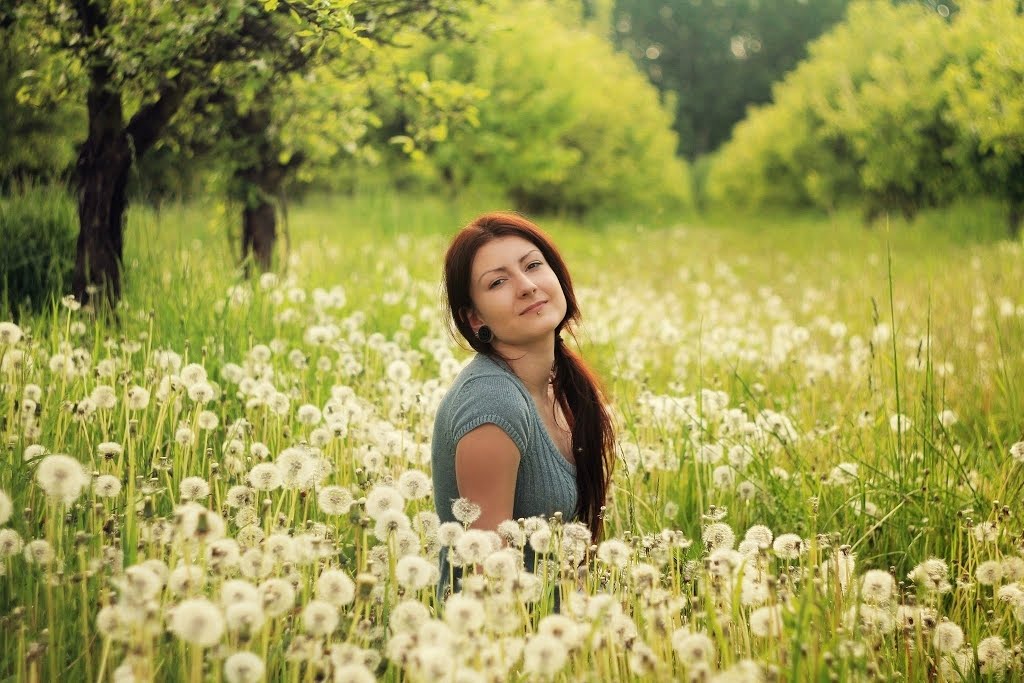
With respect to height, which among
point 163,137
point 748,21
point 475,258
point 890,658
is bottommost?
point 890,658

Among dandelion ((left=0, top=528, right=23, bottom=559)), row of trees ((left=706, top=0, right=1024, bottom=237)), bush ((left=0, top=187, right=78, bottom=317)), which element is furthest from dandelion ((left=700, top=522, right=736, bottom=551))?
row of trees ((left=706, top=0, right=1024, bottom=237))

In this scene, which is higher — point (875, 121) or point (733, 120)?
point (733, 120)

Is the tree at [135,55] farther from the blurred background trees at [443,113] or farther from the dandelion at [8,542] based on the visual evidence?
the dandelion at [8,542]

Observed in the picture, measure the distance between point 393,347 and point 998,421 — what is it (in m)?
3.27

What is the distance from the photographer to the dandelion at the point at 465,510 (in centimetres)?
233

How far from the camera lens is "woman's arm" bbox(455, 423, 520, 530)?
2588 mm

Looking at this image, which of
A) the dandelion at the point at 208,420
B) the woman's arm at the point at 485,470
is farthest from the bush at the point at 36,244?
the woman's arm at the point at 485,470

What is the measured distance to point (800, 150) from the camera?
29.1 metres

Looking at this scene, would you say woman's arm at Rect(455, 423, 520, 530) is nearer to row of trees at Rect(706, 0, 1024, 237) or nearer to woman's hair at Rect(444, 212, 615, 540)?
woman's hair at Rect(444, 212, 615, 540)

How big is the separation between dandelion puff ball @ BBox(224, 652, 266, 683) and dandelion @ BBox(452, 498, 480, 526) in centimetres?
88

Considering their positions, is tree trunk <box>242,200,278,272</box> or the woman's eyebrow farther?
tree trunk <box>242,200,278,272</box>

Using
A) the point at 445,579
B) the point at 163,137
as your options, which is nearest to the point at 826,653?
the point at 445,579

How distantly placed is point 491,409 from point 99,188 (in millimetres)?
3203

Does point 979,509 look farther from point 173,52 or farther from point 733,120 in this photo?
point 733,120
